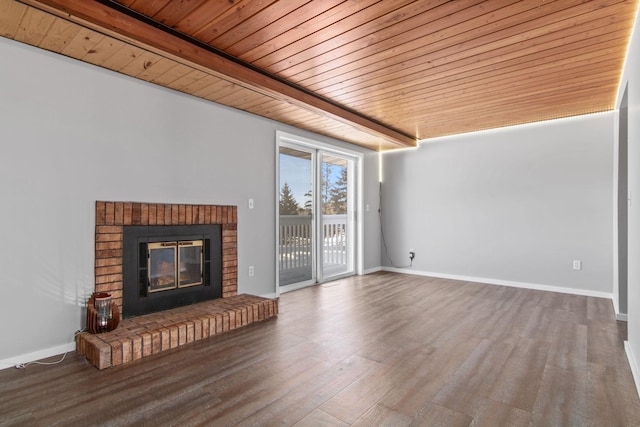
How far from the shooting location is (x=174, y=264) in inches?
125

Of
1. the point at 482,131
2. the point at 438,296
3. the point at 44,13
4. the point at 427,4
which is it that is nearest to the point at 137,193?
the point at 44,13

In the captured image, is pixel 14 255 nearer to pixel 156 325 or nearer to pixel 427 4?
pixel 156 325

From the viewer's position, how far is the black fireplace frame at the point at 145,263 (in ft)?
9.30

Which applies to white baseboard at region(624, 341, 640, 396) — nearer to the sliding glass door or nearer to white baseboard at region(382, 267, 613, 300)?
white baseboard at region(382, 267, 613, 300)

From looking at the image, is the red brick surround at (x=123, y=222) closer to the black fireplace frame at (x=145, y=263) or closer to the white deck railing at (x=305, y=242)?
the black fireplace frame at (x=145, y=263)

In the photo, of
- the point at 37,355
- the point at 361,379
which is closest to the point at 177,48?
the point at 37,355

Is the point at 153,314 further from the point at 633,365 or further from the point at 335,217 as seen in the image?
the point at 633,365

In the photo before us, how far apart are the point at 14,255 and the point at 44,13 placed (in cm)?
153

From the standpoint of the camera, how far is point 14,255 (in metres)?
2.28

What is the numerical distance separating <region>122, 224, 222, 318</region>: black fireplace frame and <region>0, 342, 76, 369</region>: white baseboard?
42 cm

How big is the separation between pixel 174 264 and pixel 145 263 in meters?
0.28

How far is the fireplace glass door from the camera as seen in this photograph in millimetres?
3013

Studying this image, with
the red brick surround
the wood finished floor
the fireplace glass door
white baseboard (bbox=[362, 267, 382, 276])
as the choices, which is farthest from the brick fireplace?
white baseboard (bbox=[362, 267, 382, 276])

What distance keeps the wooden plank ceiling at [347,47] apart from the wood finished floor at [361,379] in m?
2.12
